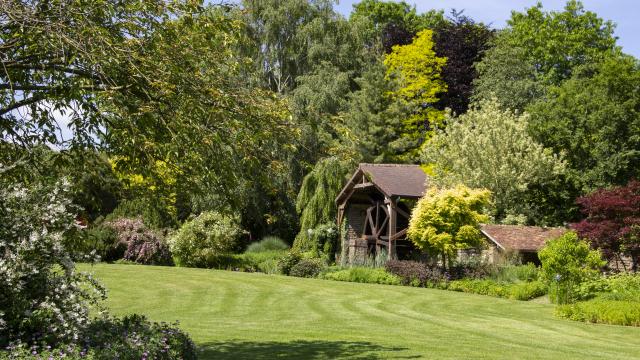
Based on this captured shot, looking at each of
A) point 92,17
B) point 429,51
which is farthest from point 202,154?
point 429,51

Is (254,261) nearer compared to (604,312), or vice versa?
(604,312)

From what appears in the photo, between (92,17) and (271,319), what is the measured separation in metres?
9.21

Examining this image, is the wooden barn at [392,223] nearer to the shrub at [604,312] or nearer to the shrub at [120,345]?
the shrub at [604,312]

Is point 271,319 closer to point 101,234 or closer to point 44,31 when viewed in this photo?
point 44,31

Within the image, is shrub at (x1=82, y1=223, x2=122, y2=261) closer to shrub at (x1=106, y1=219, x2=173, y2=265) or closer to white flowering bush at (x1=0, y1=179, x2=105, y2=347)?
shrub at (x1=106, y1=219, x2=173, y2=265)

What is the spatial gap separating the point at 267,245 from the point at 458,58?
18.8 m

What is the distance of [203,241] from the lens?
3225cm

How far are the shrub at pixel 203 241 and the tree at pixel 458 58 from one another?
19024 millimetres

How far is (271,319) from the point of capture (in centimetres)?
1589

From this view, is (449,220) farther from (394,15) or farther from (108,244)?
(394,15)

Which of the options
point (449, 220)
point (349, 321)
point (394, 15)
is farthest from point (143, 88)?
point (394, 15)

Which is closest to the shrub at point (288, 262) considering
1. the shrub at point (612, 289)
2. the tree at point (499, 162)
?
the tree at point (499, 162)

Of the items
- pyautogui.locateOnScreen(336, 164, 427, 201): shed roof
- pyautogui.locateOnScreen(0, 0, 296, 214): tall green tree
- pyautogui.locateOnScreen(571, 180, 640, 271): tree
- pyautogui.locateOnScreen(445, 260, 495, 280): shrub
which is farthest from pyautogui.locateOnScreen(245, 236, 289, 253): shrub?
pyautogui.locateOnScreen(0, 0, 296, 214): tall green tree

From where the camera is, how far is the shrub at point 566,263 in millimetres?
19375
